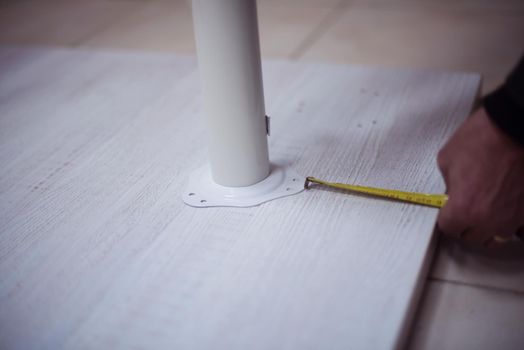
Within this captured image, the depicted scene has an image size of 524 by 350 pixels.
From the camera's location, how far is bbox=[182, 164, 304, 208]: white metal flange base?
3.26 feet

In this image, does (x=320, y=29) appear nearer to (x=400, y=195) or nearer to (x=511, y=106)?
(x=400, y=195)

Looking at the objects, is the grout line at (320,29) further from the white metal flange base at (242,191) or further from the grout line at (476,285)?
the grout line at (476,285)

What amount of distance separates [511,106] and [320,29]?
4.46ft

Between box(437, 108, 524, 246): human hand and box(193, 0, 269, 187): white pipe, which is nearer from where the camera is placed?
box(437, 108, 524, 246): human hand

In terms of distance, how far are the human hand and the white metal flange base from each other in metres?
0.30

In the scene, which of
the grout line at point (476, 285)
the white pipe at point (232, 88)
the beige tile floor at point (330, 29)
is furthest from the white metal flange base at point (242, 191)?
the beige tile floor at point (330, 29)

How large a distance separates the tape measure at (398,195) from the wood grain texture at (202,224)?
18mm

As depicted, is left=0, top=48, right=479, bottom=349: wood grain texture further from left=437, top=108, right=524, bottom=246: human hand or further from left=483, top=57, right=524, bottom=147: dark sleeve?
left=483, top=57, right=524, bottom=147: dark sleeve

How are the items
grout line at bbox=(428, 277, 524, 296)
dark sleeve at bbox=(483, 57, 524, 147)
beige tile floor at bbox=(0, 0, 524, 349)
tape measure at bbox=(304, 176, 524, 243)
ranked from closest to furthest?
dark sleeve at bbox=(483, 57, 524, 147)
grout line at bbox=(428, 277, 524, 296)
tape measure at bbox=(304, 176, 524, 243)
beige tile floor at bbox=(0, 0, 524, 349)

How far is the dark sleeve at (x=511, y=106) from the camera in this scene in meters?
0.71

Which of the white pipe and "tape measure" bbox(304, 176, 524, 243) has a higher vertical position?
the white pipe

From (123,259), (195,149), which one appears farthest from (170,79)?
(123,259)

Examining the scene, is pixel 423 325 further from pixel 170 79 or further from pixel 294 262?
pixel 170 79

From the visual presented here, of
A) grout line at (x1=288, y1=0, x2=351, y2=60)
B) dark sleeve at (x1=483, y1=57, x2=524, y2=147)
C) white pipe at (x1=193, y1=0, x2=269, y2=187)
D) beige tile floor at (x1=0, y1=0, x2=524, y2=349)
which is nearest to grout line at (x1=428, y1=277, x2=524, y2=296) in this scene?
dark sleeve at (x1=483, y1=57, x2=524, y2=147)
